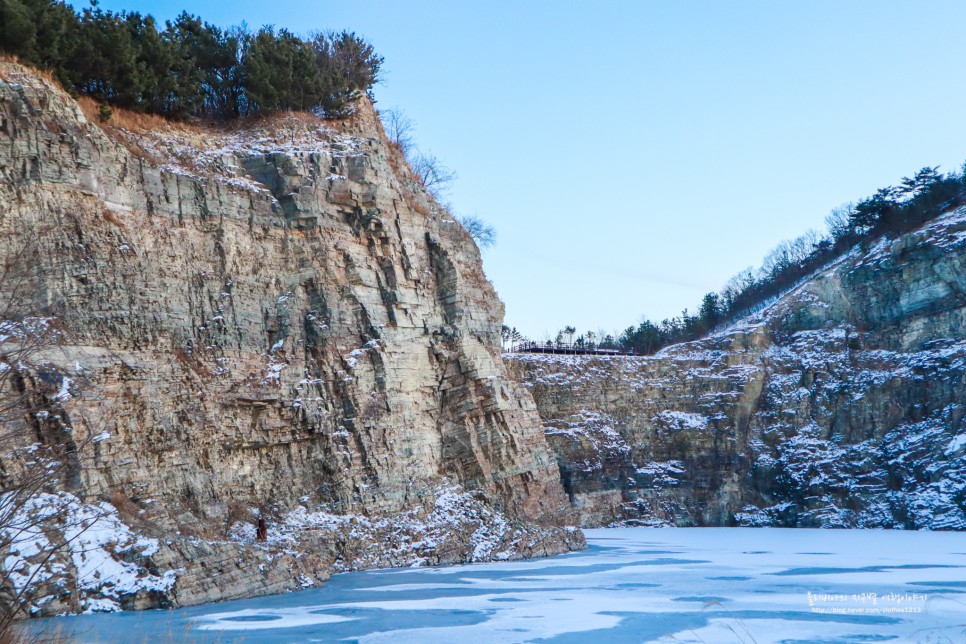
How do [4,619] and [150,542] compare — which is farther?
[150,542]

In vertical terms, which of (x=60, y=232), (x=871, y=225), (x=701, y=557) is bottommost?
(x=701, y=557)

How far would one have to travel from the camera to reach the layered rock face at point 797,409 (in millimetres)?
33625

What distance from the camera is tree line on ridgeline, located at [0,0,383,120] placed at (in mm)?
21719

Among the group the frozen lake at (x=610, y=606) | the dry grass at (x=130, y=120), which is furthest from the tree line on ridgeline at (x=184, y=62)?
the frozen lake at (x=610, y=606)

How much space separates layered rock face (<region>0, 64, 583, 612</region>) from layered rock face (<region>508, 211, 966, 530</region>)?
30.7 feet

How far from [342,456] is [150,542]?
6.58 meters

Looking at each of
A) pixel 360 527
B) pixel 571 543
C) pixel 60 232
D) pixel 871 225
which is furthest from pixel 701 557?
pixel 871 225

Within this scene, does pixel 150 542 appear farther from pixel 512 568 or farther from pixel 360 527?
pixel 512 568

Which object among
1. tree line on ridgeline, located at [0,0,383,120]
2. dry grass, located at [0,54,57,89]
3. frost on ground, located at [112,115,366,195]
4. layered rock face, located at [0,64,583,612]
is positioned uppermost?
tree line on ridgeline, located at [0,0,383,120]

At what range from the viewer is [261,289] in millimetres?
22141

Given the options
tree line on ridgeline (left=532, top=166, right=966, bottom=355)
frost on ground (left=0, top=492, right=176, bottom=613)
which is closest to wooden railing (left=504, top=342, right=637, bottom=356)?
tree line on ridgeline (left=532, top=166, right=966, bottom=355)

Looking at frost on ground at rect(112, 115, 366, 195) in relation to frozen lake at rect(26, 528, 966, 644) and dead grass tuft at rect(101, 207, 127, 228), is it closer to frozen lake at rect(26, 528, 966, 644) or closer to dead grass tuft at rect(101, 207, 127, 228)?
dead grass tuft at rect(101, 207, 127, 228)

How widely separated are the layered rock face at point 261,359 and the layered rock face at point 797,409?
9371 millimetres

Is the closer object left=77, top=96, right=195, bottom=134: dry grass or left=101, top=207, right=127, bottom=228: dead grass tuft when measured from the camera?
left=101, top=207, right=127, bottom=228: dead grass tuft
